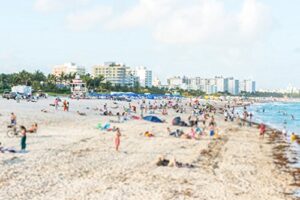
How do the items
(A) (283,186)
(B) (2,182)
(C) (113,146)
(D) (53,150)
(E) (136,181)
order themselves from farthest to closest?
1. (C) (113,146)
2. (D) (53,150)
3. (A) (283,186)
4. (E) (136,181)
5. (B) (2,182)

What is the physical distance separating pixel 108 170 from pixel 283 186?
23.2ft

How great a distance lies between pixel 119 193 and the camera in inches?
569

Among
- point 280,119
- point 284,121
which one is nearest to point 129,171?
point 284,121

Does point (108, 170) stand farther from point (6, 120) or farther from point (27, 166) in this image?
point (6, 120)

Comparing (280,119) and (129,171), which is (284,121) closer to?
(280,119)

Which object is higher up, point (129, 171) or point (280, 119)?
point (129, 171)

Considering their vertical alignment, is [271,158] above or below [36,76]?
below

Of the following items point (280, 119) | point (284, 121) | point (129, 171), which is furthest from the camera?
point (280, 119)

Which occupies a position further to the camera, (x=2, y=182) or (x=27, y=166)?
(x=27, y=166)

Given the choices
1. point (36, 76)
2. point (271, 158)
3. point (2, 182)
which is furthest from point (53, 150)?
point (36, 76)

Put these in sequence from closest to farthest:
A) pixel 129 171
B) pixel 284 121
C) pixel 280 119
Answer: pixel 129 171 < pixel 284 121 < pixel 280 119

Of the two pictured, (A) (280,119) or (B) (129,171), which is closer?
(B) (129,171)

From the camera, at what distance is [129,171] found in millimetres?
18312

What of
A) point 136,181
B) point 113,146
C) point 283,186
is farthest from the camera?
point 113,146
